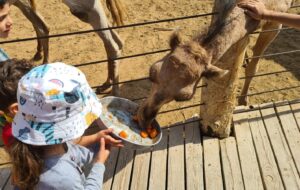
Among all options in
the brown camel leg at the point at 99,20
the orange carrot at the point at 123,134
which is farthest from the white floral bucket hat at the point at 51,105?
the brown camel leg at the point at 99,20

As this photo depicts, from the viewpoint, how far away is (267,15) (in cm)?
242

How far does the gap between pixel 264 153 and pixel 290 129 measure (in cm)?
41

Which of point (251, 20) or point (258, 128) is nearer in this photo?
point (251, 20)

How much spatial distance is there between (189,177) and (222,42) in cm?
105

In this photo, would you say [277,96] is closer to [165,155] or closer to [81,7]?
[165,155]

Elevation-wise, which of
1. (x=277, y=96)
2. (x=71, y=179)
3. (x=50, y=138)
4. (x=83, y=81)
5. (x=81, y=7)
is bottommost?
(x=277, y=96)

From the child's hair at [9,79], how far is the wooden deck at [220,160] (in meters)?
1.24

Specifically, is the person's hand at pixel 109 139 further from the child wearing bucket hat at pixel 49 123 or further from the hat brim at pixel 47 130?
the hat brim at pixel 47 130

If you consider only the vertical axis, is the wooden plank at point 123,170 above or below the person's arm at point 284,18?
below

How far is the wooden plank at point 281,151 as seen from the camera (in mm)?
2694

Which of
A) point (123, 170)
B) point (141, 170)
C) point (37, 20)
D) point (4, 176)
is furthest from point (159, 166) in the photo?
point (37, 20)

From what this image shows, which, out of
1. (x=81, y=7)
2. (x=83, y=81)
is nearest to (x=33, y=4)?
(x=81, y=7)

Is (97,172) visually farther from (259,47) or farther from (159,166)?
(259,47)

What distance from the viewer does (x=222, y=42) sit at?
2523 mm
